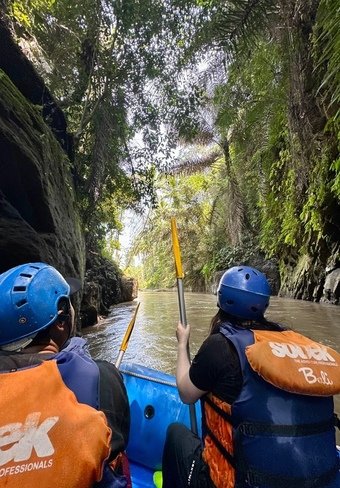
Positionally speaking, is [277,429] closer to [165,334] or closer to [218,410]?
[218,410]

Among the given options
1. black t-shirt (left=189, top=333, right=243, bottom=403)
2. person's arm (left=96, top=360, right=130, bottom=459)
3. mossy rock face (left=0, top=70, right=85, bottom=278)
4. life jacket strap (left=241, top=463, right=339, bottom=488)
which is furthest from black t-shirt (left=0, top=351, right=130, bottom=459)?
mossy rock face (left=0, top=70, right=85, bottom=278)

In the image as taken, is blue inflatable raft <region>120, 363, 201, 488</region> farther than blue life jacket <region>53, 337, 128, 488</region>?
Yes

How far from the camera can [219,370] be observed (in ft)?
5.03

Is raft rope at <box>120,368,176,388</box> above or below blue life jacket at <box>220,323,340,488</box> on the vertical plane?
below

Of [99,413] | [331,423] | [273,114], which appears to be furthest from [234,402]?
[273,114]

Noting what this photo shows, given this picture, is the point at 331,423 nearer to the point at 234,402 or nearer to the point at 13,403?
the point at 234,402

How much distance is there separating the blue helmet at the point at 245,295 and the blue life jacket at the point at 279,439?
1.09 ft

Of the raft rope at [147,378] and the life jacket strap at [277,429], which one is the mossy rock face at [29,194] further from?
the life jacket strap at [277,429]

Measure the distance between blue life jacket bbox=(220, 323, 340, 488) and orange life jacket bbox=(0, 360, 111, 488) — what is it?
569mm

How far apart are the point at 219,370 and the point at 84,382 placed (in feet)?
1.88

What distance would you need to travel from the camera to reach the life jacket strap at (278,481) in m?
1.36

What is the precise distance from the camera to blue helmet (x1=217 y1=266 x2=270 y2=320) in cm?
173

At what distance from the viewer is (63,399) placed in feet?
3.62

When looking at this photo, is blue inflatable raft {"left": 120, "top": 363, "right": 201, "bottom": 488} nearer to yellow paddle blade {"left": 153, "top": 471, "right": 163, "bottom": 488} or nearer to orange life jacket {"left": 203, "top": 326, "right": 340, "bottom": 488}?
yellow paddle blade {"left": 153, "top": 471, "right": 163, "bottom": 488}
